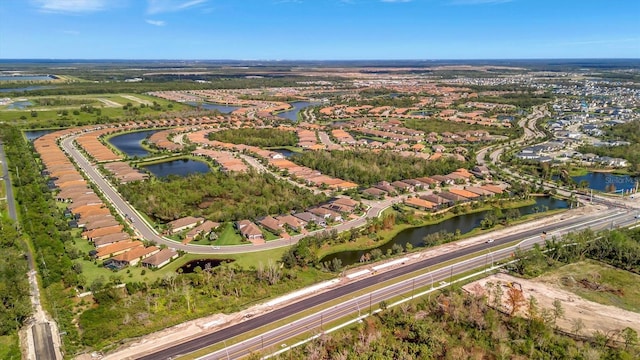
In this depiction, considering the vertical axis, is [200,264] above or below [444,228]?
above

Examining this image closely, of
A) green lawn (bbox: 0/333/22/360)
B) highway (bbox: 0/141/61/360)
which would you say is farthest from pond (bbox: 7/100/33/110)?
green lawn (bbox: 0/333/22/360)

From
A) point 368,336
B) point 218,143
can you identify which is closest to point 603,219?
point 368,336

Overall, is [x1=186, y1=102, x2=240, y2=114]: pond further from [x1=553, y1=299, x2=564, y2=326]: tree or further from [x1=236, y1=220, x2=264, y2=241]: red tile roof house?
[x1=553, y1=299, x2=564, y2=326]: tree

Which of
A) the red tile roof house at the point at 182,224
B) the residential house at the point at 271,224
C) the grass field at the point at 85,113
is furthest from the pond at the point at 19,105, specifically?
the residential house at the point at 271,224

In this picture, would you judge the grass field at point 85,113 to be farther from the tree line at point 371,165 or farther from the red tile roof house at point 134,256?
the red tile roof house at point 134,256

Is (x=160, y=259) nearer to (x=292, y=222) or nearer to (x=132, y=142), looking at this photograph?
(x=292, y=222)

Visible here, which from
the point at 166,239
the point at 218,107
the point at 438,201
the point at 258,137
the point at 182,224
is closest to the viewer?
the point at 166,239

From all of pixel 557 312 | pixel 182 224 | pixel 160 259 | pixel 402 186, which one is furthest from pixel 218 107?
pixel 557 312

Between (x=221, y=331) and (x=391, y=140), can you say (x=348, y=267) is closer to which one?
(x=221, y=331)
